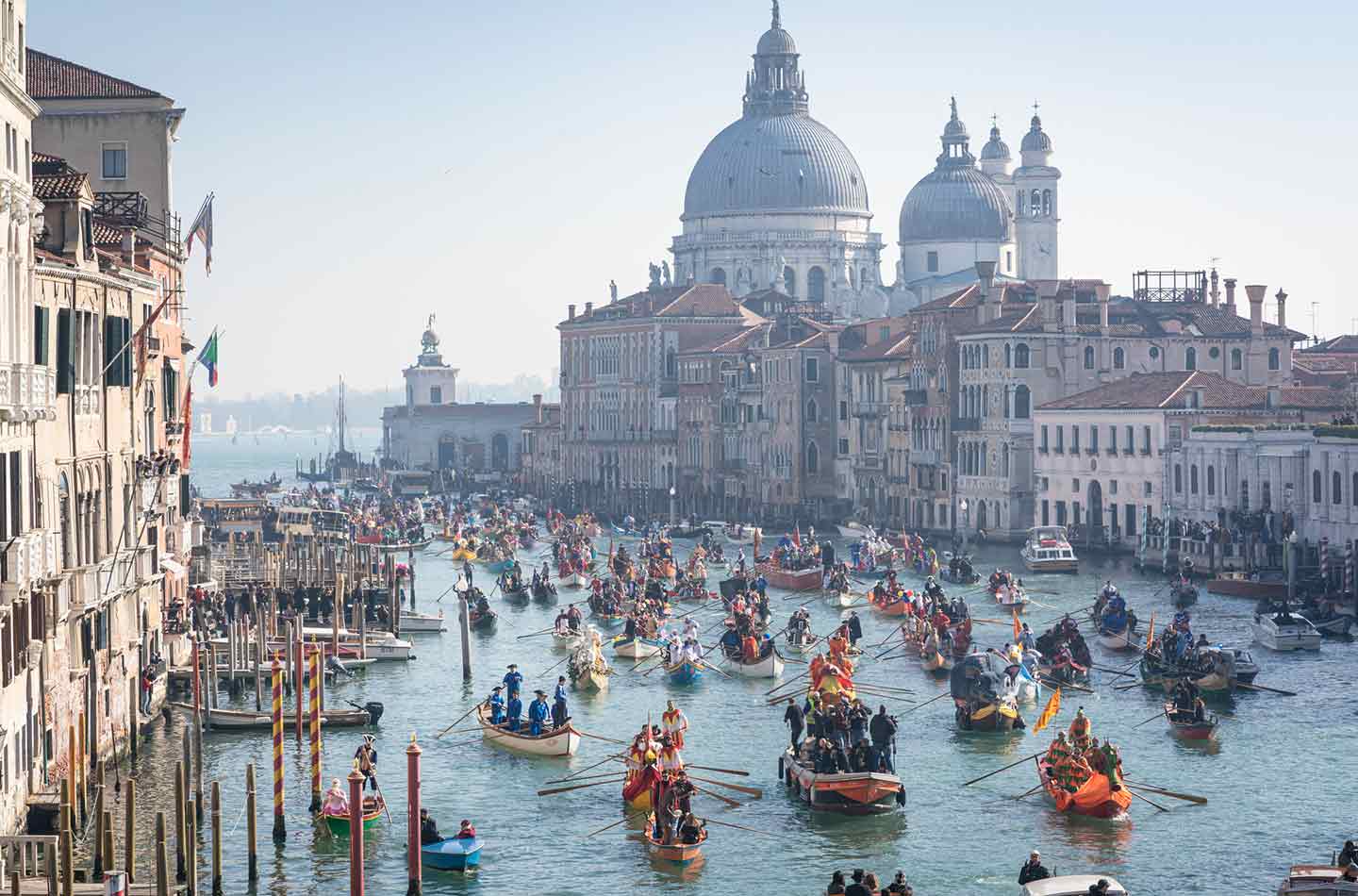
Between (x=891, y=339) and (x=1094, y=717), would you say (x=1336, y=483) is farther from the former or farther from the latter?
(x=891, y=339)

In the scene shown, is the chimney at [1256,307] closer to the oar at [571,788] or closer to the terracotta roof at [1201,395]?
the terracotta roof at [1201,395]

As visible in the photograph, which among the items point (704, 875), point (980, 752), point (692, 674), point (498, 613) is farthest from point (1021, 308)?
point (704, 875)

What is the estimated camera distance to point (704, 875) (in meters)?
34.4

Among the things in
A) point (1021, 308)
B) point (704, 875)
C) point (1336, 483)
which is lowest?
point (704, 875)

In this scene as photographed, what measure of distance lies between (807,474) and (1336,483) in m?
45.5

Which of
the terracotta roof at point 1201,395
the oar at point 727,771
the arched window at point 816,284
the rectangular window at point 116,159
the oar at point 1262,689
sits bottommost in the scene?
the oar at point 727,771

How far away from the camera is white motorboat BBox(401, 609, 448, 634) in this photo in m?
64.3

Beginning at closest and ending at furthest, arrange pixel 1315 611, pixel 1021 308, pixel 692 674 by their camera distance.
→ 1. pixel 692 674
2. pixel 1315 611
3. pixel 1021 308

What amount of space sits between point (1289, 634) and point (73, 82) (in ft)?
89.6

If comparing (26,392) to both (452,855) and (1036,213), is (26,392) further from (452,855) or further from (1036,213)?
(1036,213)

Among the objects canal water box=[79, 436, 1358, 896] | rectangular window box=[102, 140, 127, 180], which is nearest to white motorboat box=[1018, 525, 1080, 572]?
canal water box=[79, 436, 1358, 896]

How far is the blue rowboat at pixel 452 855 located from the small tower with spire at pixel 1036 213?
11572 cm

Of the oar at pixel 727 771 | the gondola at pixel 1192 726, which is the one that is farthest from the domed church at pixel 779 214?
the oar at pixel 727 771

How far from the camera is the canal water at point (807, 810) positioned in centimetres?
3434
